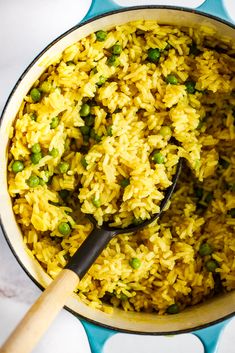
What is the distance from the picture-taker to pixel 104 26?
2076 mm

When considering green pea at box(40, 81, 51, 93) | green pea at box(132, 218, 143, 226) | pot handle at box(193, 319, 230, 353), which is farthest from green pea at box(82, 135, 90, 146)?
pot handle at box(193, 319, 230, 353)

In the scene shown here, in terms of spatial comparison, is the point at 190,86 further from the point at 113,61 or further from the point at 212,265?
the point at 212,265

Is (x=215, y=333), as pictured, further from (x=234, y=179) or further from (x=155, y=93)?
(x=155, y=93)

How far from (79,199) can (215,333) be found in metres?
0.65

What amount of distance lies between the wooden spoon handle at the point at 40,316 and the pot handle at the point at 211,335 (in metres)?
0.48

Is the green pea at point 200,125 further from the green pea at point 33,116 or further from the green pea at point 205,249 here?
the green pea at point 33,116

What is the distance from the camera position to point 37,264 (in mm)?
2080

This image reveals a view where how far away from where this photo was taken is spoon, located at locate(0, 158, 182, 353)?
A: 165cm

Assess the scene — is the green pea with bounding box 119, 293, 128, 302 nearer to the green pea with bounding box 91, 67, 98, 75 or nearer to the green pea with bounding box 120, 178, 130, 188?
the green pea with bounding box 120, 178, 130, 188

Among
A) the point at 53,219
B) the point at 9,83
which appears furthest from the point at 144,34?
the point at 53,219

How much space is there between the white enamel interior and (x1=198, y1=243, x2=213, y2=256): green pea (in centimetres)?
17

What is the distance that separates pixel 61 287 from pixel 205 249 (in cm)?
60

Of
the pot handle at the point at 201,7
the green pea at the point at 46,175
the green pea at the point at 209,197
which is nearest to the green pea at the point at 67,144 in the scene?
the green pea at the point at 46,175

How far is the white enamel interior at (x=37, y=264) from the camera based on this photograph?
2.00 meters
